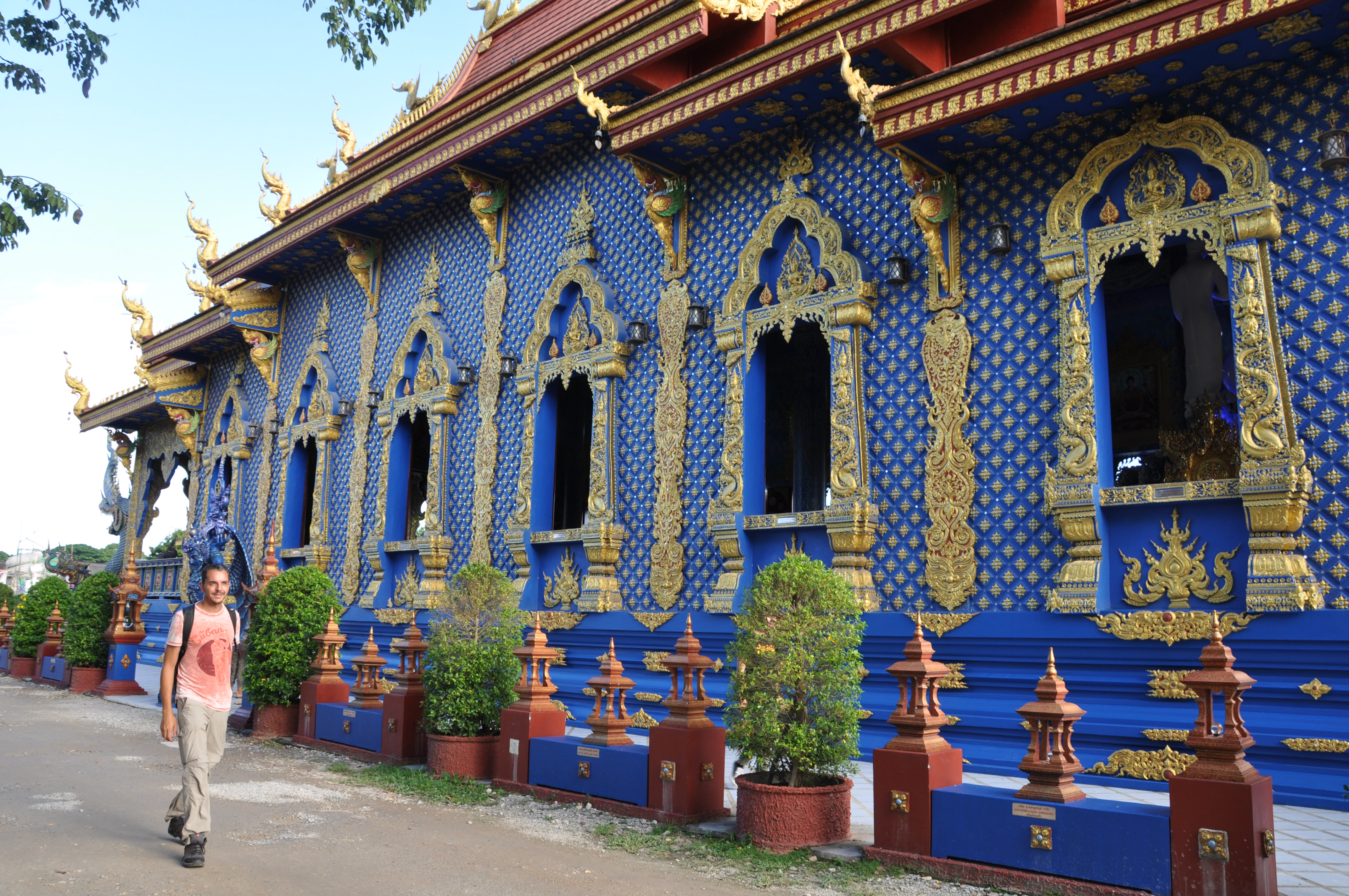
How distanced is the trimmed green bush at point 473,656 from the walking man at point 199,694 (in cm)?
223

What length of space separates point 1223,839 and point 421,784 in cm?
534

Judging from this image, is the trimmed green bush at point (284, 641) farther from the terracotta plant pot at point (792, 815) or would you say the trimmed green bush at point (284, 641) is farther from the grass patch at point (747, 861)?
the terracotta plant pot at point (792, 815)

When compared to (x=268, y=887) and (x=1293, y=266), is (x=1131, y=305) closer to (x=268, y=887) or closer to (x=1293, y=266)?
(x=1293, y=266)

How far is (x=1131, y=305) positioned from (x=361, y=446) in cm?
1046

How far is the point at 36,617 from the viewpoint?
1902cm

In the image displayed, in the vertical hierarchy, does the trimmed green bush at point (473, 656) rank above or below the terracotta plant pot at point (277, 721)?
above

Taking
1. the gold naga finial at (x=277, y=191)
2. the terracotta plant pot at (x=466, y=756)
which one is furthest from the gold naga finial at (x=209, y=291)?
the terracotta plant pot at (x=466, y=756)

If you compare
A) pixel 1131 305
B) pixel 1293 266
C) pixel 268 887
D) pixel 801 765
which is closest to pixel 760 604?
pixel 801 765

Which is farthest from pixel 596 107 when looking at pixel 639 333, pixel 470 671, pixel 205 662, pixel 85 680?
pixel 85 680

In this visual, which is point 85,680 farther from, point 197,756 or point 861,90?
point 861,90

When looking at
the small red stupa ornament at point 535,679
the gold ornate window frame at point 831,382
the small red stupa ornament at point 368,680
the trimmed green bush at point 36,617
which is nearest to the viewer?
the small red stupa ornament at point 535,679

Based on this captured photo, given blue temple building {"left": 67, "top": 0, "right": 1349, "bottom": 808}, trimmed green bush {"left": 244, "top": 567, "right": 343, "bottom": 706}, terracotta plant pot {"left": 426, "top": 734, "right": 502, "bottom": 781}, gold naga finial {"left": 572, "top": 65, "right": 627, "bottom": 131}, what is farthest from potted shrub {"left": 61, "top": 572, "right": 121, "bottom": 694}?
gold naga finial {"left": 572, "top": 65, "right": 627, "bottom": 131}

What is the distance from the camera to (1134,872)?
4309 mm

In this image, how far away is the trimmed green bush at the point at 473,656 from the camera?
25.2ft
